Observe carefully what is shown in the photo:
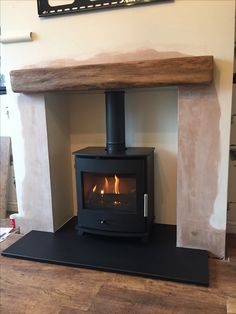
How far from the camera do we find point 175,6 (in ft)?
5.57

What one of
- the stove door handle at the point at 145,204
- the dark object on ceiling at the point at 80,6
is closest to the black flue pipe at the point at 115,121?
the stove door handle at the point at 145,204

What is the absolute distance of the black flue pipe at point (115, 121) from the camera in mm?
2076

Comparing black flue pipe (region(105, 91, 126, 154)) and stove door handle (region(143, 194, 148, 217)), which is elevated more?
black flue pipe (region(105, 91, 126, 154))

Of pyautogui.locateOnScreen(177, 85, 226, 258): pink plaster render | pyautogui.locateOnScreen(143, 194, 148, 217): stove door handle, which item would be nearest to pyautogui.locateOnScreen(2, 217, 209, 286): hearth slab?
pyautogui.locateOnScreen(177, 85, 226, 258): pink plaster render

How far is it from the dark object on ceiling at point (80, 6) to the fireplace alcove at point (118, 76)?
384 millimetres

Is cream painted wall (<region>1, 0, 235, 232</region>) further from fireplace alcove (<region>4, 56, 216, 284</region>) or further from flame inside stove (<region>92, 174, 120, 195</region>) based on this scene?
flame inside stove (<region>92, 174, 120, 195</region>)

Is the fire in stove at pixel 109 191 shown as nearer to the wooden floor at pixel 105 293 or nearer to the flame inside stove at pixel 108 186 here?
the flame inside stove at pixel 108 186

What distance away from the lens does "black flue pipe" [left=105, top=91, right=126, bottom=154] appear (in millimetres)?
2076

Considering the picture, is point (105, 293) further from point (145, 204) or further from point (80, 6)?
point (80, 6)

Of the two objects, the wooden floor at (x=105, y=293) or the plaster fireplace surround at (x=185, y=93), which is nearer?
the wooden floor at (x=105, y=293)

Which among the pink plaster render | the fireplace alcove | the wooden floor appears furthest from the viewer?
the pink plaster render

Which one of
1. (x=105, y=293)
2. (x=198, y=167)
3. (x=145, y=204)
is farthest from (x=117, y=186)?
(x=105, y=293)

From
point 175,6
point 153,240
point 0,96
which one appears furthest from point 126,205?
point 0,96

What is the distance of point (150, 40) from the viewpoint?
1778 millimetres
